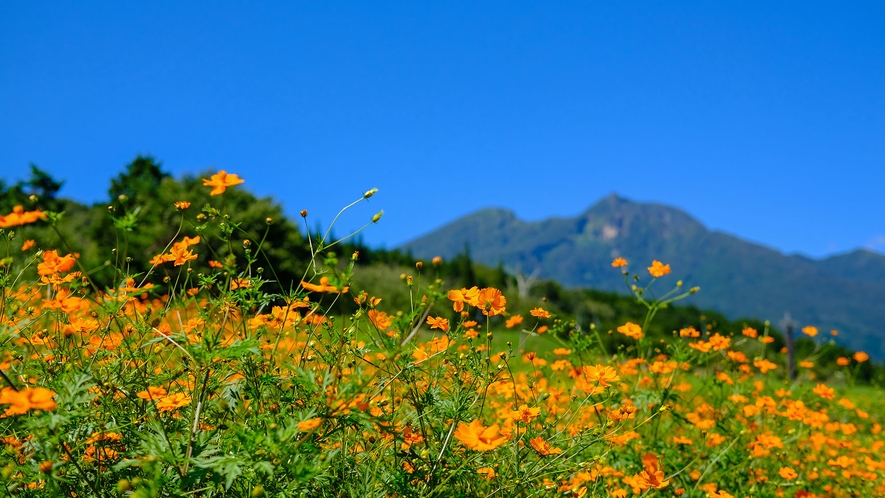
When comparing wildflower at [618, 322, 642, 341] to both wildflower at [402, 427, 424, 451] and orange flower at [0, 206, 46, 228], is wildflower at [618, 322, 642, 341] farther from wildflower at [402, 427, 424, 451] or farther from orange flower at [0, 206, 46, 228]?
orange flower at [0, 206, 46, 228]

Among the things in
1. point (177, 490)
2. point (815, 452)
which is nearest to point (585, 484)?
point (177, 490)

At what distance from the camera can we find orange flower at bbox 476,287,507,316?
5.45ft

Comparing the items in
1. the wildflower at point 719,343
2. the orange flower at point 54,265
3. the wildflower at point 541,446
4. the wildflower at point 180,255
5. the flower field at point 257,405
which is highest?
the orange flower at point 54,265

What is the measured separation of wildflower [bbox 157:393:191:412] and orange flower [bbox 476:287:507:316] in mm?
835

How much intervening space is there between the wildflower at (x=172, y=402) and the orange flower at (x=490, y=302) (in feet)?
2.74

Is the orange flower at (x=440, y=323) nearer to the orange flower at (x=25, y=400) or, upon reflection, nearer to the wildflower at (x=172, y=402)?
the wildflower at (x=172, y=402)

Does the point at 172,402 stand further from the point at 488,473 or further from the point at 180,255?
the point at 488,473

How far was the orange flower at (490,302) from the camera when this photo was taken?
1661mm

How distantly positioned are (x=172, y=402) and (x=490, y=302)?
0.91 metres

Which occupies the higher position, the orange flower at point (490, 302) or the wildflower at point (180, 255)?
the wildflower at point (180, 255)

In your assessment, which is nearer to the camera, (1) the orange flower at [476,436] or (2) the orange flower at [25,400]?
(2) the orange flower at [25,400]

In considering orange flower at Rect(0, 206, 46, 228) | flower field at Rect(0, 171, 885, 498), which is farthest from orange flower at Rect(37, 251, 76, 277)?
orange flower at Rect(0, 206, 46, 228)

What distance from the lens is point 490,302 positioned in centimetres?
168

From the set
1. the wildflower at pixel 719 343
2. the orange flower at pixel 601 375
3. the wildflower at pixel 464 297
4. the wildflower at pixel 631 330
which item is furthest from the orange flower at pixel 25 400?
the wildflower at pixel 719 343
